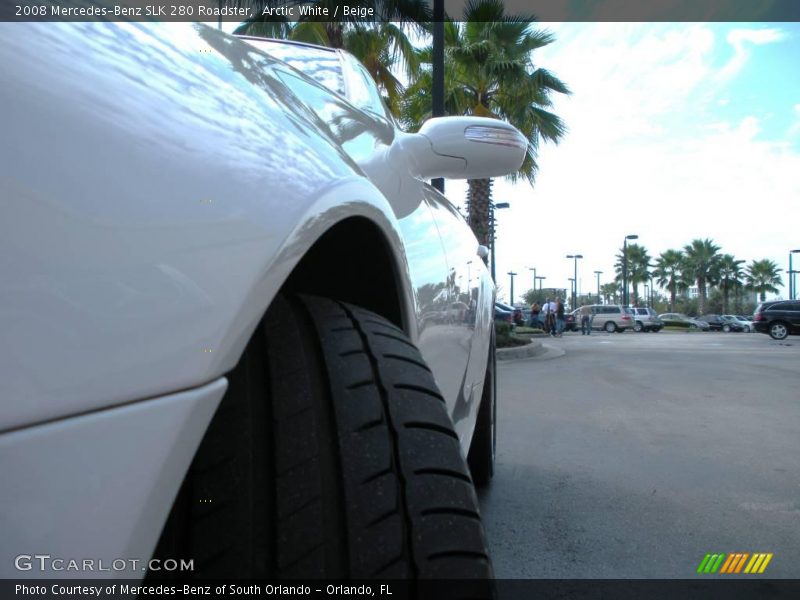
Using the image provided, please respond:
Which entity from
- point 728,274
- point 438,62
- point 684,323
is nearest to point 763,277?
point 728,274

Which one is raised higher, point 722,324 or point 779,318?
point 779,318

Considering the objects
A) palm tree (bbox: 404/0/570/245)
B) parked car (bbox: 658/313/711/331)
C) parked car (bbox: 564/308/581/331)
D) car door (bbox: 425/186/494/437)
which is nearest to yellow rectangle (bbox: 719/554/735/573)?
car door (bbox: 425/186/494/437)

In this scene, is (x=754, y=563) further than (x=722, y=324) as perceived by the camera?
No

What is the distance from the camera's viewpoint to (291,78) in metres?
1.64

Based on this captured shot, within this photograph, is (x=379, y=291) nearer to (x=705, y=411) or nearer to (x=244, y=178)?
(x=244, y=178)

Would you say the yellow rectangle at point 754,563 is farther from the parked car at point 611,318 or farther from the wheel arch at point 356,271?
the parked car at point 611,318

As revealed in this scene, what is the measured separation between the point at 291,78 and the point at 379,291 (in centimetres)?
64

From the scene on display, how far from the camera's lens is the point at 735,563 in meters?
2.29

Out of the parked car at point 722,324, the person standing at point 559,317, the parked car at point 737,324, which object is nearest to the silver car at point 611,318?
the parked car at point 737,324

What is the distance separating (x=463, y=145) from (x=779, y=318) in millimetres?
25654

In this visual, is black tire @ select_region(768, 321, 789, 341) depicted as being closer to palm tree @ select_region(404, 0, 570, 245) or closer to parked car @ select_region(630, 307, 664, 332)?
palm tree @ select_region(404, 0, 570, 245)

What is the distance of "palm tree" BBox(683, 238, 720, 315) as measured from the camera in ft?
217

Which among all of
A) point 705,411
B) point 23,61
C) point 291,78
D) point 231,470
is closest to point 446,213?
point 291,78

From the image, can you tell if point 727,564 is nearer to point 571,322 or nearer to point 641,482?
point 641,482
